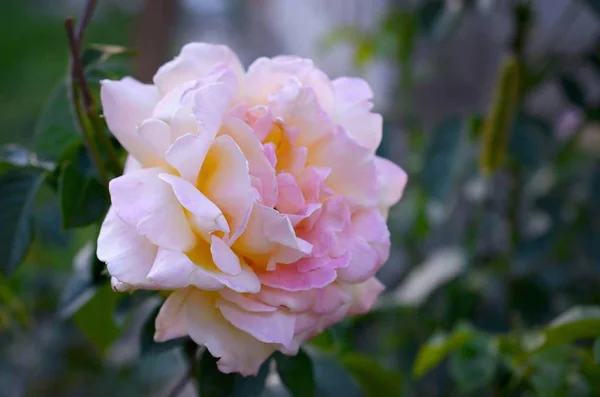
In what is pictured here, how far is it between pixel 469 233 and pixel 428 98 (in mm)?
511

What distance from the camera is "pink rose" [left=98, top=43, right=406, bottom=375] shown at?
11.6 inches

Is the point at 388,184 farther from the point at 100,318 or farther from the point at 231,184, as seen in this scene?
the point at 100,318

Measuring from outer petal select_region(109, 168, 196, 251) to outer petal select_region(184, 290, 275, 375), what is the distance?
0.11 feet

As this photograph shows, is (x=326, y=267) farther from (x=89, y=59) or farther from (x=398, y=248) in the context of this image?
(x=398, y=248)

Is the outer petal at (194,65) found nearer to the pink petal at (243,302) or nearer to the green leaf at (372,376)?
the pink petal at (243,302)

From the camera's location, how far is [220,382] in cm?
38

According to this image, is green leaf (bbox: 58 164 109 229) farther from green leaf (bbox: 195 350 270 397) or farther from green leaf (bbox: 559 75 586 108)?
green leaf (bbox: 559 75 586 108)

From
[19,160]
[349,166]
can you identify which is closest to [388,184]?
[349,166]

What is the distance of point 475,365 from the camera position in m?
0.51

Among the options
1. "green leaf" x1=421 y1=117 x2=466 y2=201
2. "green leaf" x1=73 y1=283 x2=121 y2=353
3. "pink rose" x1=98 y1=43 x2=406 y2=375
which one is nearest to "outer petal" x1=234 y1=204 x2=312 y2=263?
"pink rose" x1=98 y1=43 x2=406 y2=375

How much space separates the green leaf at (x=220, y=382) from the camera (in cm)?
38

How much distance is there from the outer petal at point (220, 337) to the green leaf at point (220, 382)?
0.07 m

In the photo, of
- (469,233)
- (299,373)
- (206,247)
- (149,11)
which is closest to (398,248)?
(469,233)

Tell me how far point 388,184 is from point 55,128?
24cm
